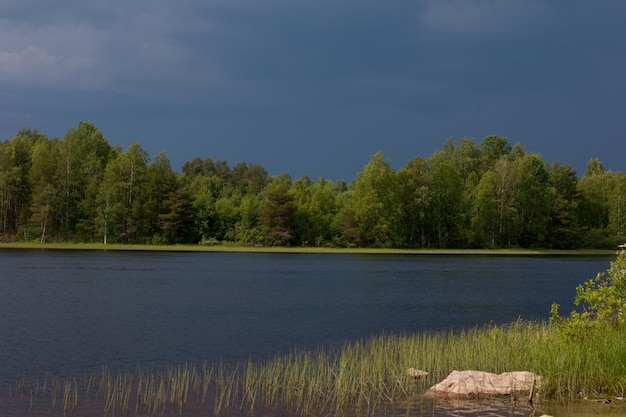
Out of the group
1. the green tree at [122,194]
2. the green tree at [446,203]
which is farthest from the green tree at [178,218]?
the green tree at [446,203]

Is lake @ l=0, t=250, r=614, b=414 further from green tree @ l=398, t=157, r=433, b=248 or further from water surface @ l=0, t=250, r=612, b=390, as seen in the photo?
Answer: green tree @ l=398, t=157, r=433, b=248

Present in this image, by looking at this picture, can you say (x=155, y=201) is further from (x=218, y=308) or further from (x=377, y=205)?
(x=218, y=308)

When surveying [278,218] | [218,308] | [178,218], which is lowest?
[218,308]

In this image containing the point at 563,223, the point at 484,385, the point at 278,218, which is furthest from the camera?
the point at 563,223

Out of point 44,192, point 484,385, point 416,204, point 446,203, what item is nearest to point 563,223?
point 446,203

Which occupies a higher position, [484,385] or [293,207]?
[293,207]

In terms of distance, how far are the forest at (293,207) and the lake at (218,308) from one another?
48031 millimetres

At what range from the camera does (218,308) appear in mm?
39062

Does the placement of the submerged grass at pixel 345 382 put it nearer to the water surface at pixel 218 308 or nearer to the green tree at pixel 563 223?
the water surface at pixel 218 308

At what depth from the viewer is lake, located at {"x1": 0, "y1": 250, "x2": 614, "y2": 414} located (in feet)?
83.3

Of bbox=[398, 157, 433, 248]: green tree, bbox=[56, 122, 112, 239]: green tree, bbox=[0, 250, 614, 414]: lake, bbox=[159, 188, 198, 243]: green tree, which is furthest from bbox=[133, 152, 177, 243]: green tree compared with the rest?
bbox=[0, 250, 614, 414]: lake

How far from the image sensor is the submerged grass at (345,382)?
17484 millimetres

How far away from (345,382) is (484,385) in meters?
3.80

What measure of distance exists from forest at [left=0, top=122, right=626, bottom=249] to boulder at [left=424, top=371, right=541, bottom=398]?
337ft
